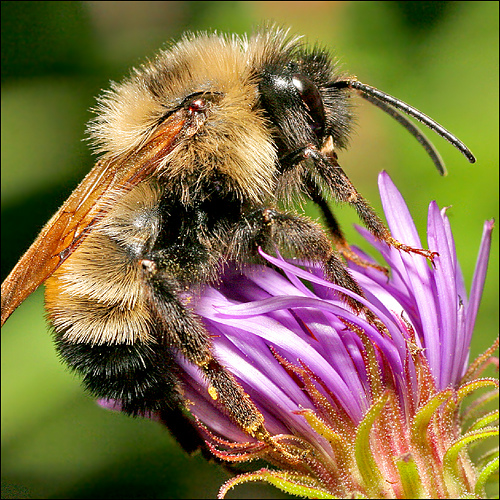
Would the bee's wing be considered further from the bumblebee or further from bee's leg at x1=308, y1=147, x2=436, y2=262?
bee's leg at x1=308, y1=147, x2=436, y2=262

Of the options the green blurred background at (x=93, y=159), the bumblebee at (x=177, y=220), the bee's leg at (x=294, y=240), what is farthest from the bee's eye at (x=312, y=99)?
the green blurred background at (x=93, y=159)

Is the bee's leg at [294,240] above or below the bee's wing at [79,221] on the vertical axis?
below

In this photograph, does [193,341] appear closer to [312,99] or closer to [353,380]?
[353,380]

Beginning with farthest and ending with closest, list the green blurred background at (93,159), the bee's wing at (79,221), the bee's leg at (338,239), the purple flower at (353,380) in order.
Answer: the green blurred background at (93,159) < the bee's leg at (338,239) < the purple flower at (353,380) < the bee's wing at (79,221)

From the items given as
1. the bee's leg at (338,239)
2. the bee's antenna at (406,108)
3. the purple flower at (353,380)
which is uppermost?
the bee's antenna at (406,108)

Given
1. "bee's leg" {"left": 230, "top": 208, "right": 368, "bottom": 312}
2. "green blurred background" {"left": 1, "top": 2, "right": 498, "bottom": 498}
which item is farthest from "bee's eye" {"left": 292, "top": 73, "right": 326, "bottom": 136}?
"green blurred background" {"left": 1, "top": 2, "right": 498, "bottom": 498}

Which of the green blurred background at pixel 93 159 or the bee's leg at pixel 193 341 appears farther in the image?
the green blurred background at pixel 93 159

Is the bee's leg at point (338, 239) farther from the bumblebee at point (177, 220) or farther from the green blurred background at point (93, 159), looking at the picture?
the green blurred background at point (93, 159)

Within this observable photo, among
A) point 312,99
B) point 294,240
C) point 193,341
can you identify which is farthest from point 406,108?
point 193,341

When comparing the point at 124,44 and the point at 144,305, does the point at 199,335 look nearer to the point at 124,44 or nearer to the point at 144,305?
the point at 144,305
